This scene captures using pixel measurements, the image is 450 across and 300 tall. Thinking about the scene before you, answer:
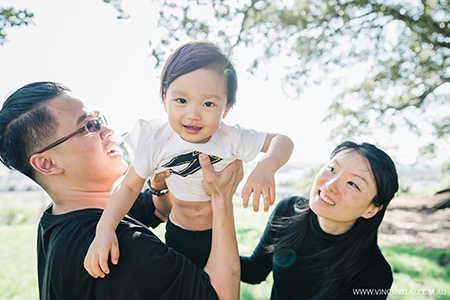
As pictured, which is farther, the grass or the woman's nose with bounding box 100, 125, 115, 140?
the grass

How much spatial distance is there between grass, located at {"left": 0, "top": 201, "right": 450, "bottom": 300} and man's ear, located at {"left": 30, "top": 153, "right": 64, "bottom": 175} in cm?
337

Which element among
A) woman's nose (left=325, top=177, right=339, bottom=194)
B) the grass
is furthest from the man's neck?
the grass

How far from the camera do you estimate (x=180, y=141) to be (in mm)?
1853

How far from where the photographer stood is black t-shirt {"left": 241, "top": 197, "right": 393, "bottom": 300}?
2022 millimetres

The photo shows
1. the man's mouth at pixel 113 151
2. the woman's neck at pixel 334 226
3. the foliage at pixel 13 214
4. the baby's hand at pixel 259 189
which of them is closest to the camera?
the baby's hand at pixel 259 189

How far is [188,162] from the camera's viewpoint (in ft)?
6.23

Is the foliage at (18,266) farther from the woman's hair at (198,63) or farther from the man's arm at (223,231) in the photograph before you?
the woman's hair at (198,63)

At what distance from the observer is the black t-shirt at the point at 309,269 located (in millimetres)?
2022

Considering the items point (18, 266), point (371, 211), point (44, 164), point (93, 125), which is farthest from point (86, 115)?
point (18, 266)

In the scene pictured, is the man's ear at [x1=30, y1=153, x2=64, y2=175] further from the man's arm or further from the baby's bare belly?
the man's arm

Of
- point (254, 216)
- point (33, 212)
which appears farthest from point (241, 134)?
point (33, 212)

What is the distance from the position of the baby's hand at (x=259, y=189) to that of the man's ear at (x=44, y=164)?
46.3 inches

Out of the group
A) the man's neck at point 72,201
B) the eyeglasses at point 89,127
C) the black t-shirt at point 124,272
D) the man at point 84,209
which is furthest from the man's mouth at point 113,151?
the black t-shirt at point 124,272

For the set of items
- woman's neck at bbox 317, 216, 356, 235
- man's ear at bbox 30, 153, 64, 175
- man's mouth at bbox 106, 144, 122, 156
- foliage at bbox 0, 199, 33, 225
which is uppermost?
man's mouth at bbox 106, 144, 122, 156
